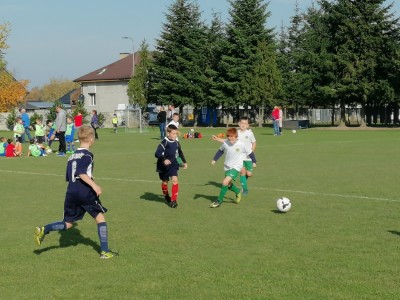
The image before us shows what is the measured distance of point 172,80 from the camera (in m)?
69.0

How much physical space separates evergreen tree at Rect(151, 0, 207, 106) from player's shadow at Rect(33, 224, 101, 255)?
191 feet

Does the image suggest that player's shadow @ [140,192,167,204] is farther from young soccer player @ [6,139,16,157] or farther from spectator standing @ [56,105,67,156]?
young soccer player @ [6,139,16,157]

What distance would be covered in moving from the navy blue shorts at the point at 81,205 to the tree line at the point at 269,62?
160ft

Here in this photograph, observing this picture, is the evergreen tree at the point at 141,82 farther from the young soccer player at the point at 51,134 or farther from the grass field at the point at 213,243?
the grass field at the point at 213,243

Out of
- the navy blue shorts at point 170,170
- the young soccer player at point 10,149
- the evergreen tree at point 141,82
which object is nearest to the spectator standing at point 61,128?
the young soccer player at point 10,149

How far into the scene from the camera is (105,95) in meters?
90.4

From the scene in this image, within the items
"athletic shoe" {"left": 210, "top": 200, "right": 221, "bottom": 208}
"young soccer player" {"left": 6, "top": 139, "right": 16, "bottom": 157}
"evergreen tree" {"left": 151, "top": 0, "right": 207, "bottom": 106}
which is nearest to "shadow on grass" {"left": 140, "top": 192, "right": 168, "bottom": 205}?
"athletic shoe" {"left": 210, "top": 200, "right": 221, "bottom": 208}

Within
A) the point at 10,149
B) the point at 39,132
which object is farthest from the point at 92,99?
the point at 10,149

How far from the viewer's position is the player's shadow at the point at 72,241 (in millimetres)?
8766

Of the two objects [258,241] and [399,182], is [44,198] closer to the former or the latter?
[258,241]

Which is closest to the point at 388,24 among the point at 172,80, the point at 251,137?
the point at 172,80

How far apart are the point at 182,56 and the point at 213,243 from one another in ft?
199

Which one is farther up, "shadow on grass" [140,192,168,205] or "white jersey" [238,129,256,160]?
"white jersey" [238,129,256,160]

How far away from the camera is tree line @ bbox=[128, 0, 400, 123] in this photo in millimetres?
55781
